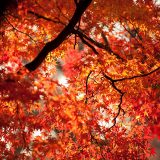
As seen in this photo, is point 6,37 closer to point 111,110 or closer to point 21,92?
point 21,92

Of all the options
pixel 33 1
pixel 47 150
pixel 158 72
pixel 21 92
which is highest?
pixel 33 1

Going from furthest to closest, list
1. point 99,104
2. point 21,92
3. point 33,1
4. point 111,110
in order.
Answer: point 111,110 → point 99,104 → point 33,1 → point 21,92

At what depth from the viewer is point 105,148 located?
9.26 m

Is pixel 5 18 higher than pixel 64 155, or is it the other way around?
pixel 5 18

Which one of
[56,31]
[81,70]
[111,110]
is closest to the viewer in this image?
[56,31]

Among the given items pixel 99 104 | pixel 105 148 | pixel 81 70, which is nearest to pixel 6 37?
pixel 81 70

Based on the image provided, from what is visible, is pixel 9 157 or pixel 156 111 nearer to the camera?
pixel 9 157

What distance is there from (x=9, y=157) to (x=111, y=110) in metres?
4.37

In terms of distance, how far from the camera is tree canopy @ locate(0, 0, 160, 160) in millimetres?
5918

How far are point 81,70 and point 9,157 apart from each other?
3.10 m

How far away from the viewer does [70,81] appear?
811 cm

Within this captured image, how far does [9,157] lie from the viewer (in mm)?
6746

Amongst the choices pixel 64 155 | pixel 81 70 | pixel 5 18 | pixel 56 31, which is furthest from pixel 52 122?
pixel 5 18

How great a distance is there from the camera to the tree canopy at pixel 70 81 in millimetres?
5918
